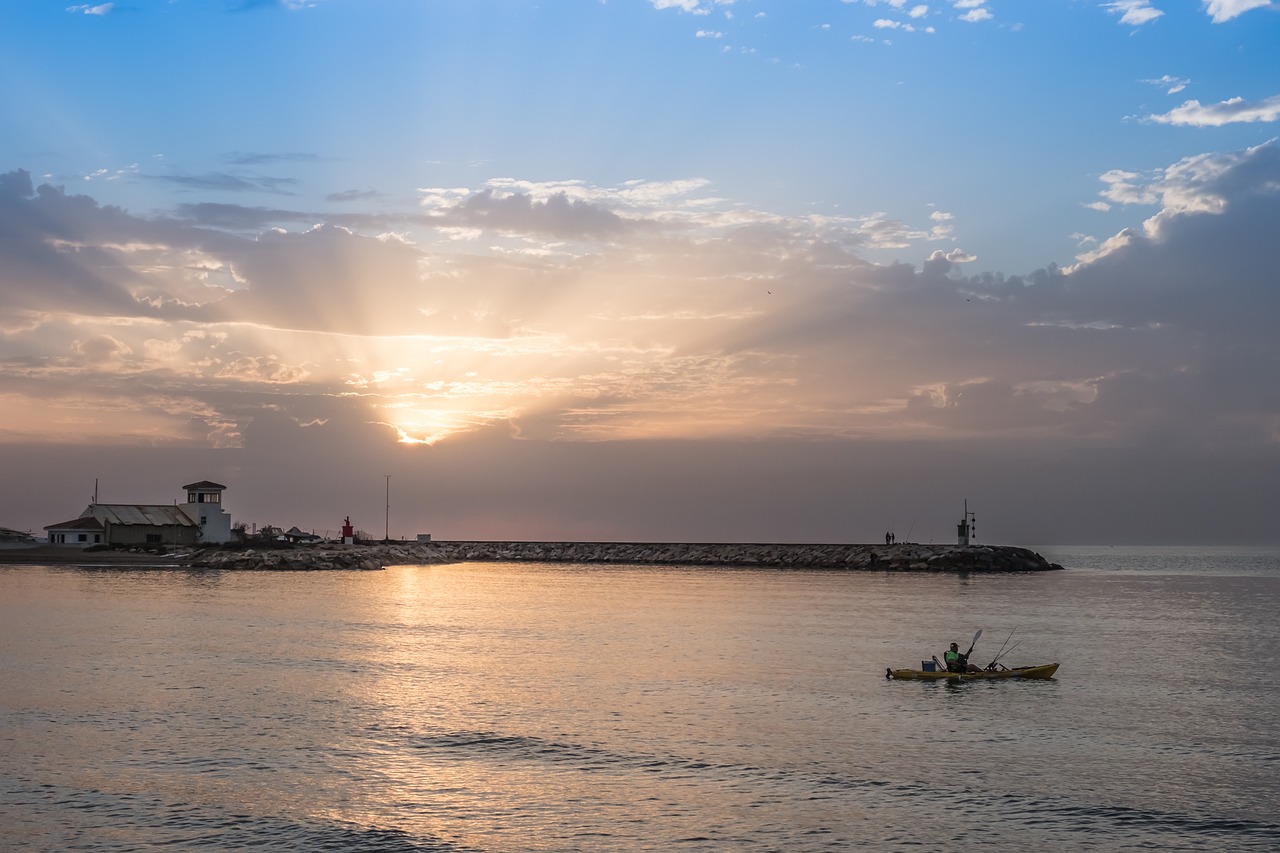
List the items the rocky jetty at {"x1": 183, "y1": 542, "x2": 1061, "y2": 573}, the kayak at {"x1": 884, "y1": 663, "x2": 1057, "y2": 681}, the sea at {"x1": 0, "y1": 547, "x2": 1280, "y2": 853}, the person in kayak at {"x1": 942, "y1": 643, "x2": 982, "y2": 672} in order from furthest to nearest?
1. the rocky jetty at {"x1": 183, "y1": 542, "x2": 1061, "y2": 573}
2. the person in kayak at {"x1": 942, "y1": 643, "x2": 982, "y2": 672}
3. the kayak at {"x1": 884, "y1": 663, "x2": 1057, "y2": 681}
4. the sea at {"x1": 0, "y1": 547, "x2": 1280, "y2": 853}

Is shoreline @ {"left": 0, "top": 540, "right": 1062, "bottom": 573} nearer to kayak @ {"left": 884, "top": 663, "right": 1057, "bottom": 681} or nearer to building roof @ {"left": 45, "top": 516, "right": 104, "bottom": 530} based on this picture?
building roof @ {"left": 45, "top": 516, "right": 104, "bottom": 530}

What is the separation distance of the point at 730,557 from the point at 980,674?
13740 centimetres

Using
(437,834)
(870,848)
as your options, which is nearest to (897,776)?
(870,848)

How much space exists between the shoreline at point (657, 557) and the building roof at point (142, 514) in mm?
7586

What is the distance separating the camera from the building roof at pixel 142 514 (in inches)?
6058

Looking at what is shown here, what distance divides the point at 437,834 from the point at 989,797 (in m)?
12.6

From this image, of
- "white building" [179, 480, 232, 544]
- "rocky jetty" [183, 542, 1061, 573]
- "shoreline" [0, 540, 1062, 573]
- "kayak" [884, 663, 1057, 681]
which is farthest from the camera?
"white building" [179, 480, 232, 544]

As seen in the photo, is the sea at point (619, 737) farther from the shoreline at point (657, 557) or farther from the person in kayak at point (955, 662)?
the shoreline at point (657, 557)

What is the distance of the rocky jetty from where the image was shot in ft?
462

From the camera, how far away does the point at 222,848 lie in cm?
1989

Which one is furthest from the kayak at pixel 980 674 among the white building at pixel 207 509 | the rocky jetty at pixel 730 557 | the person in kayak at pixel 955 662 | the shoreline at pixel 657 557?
the white building at pixel 207 509

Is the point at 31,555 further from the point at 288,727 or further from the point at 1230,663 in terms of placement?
the point at 1230,663

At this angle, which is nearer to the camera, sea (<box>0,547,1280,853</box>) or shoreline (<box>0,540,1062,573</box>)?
sea (<box>0,547,1280,853</box>)

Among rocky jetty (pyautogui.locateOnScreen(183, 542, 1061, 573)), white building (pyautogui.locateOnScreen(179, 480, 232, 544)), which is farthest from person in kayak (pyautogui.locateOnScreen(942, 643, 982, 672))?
white building (pyautogui.locateOnScreen(179, 480, 232, 544))
